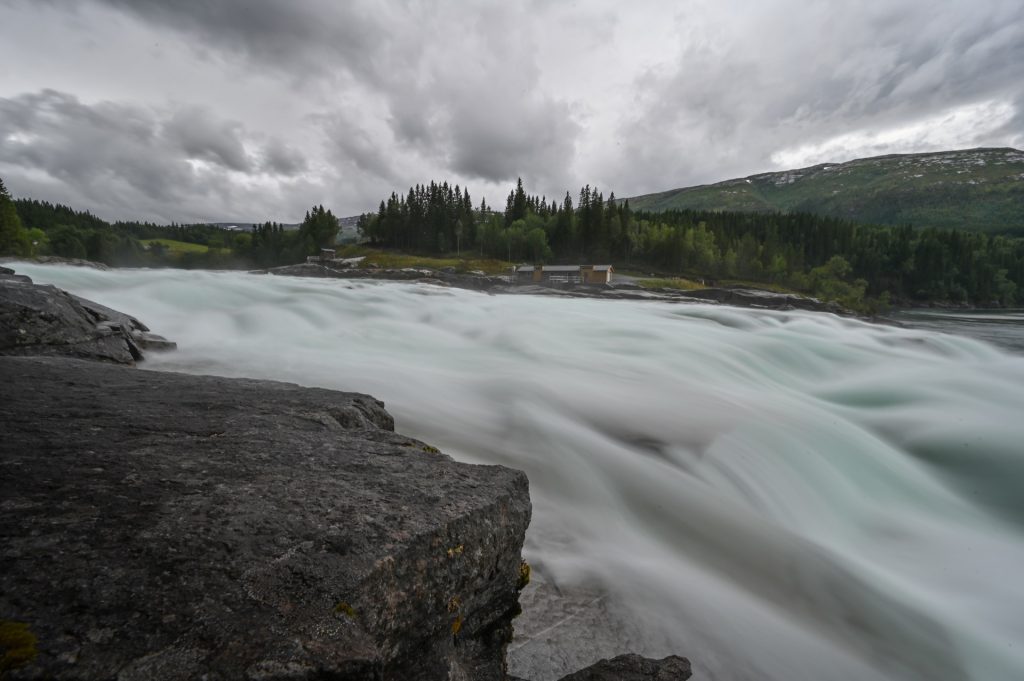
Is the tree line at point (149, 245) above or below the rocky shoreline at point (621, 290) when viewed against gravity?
above

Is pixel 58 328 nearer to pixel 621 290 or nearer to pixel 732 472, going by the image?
pixel 732 472

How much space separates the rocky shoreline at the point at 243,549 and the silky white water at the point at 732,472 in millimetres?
1555

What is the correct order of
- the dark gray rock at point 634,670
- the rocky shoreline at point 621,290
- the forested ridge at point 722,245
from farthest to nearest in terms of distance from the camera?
the forested ridge at point 722,245 < the rocky shoreline at point 621,290 < the dark gray rock at point 634,670

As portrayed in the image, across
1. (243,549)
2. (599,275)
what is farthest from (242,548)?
(599,275)

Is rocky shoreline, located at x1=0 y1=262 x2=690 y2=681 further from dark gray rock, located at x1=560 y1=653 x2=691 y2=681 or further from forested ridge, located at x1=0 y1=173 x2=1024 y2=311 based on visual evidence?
forested ridge, located at x1=0 y1=173 x2=1024 y2=311

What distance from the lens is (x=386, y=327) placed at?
14.0 m

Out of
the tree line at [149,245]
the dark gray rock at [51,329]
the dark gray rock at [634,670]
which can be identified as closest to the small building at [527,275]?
the tree line at [149,245]

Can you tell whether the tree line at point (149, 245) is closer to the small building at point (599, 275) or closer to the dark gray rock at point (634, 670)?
the small building at point (599, 275)

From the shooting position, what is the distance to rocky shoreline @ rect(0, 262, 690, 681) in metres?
1.54

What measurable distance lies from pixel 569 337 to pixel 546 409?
7550 millimetres

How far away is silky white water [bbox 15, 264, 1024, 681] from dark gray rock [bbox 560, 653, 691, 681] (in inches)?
24.1

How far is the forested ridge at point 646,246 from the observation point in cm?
9419

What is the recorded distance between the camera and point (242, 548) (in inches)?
76.6

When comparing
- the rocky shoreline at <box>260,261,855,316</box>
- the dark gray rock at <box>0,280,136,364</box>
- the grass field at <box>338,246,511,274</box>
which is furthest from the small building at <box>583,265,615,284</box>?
the dark gray rock at <box>0,280,136,364</box>
